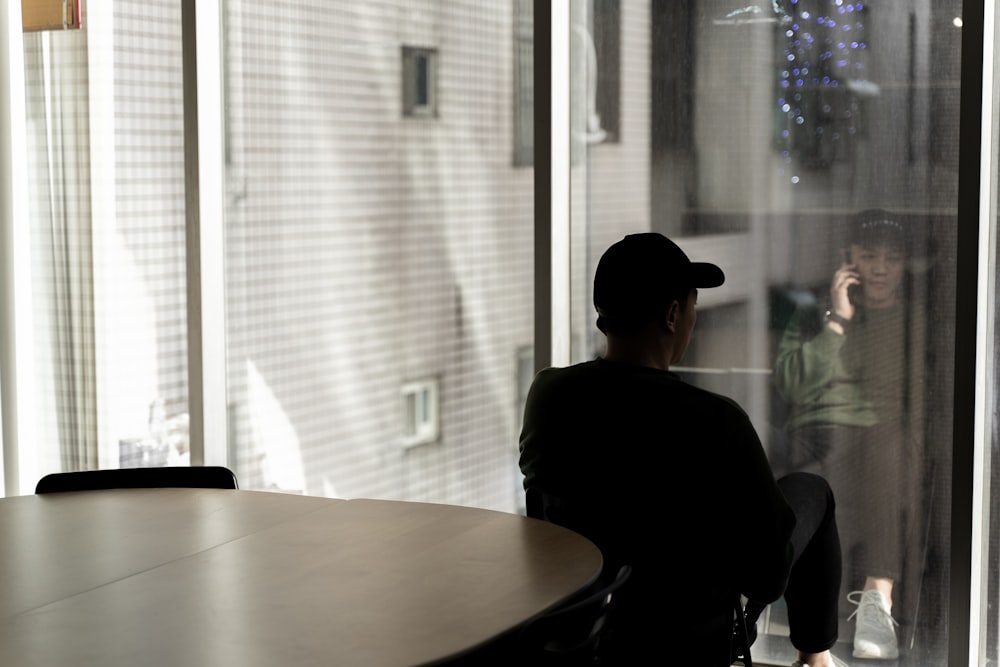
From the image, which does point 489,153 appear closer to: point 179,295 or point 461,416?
point 461,416

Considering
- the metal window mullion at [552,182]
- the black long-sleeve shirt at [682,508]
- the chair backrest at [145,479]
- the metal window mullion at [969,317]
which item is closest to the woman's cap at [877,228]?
the metal window mullion at [969,317]

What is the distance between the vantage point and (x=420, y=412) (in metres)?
4.06

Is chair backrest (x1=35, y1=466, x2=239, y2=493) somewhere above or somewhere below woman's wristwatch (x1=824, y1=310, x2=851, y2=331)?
below

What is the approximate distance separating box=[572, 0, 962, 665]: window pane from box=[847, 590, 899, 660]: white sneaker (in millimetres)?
28

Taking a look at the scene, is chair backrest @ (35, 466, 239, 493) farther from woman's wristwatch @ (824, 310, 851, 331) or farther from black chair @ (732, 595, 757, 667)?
woman's wristwatch @ (824, 310, 851, 331)

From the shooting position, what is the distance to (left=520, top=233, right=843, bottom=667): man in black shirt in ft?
7.62

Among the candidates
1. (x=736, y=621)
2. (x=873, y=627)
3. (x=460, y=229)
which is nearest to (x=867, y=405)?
(x=873, y=627)

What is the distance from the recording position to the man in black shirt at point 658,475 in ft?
7.62

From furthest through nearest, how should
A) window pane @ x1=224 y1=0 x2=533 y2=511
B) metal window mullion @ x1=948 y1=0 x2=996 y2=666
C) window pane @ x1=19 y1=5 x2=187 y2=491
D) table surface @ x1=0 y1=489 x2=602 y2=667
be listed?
window pane @ x1=19 y1=5 x2=187 y2=491
window pane @ x1=224 y1=0 x2=533 y2=511
metal window mullion @ x1=948 y1=0 x2=996 y2=666
table surface @ x1=0 y1=489 x2=602 y2=667

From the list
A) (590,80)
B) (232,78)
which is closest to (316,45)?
(232,78)

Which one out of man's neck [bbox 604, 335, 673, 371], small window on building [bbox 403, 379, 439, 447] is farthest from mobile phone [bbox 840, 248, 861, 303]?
small window on building [bbox 403, 379, 439, 447]

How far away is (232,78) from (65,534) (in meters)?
2.28

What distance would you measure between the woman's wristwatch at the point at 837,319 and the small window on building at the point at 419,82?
4.82 ft

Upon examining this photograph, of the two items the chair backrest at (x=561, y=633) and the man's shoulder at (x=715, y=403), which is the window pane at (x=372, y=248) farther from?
the chair backrest at (x=561, y=633)
